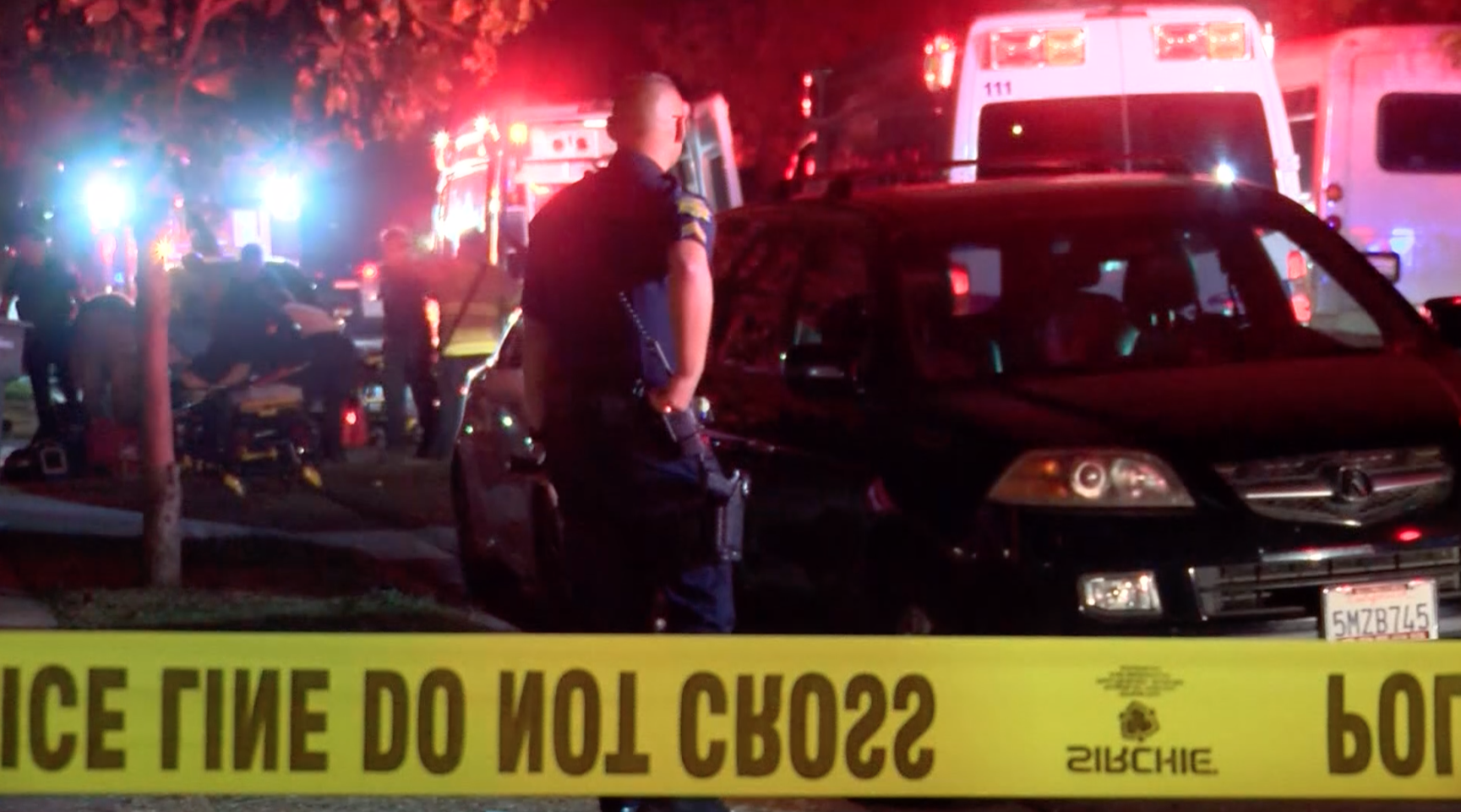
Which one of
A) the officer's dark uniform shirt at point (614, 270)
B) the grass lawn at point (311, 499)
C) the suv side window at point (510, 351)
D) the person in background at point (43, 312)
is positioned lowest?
the grass lawn at point (311, 499)

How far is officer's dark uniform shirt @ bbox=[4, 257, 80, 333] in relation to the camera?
53.0ft

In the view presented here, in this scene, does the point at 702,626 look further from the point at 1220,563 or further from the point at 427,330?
the point at 427,330

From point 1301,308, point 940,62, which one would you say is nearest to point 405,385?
point 940,62

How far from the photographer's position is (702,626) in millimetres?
5449

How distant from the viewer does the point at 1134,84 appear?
11719 mm

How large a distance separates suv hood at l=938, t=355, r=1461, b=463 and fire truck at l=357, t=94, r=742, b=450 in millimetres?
6037

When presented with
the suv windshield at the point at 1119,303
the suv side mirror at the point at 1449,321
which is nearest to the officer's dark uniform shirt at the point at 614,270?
the suv windshield at the point at 1119,303

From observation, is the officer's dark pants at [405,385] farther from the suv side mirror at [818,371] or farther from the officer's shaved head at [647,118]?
the officer's shaved head at [647,118]

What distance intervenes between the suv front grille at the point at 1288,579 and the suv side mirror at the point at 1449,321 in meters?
1.29

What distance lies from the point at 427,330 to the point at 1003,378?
9543mm

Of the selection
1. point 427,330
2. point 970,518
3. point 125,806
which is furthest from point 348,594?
point 427,330

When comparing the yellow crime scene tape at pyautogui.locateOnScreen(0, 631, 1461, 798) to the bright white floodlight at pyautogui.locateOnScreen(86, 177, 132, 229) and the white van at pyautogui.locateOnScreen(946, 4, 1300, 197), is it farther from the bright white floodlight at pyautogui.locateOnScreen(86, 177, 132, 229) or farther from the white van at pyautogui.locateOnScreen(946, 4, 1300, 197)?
the white van at pyautogui.locateOnScreen(946, 4, 1300, 197)

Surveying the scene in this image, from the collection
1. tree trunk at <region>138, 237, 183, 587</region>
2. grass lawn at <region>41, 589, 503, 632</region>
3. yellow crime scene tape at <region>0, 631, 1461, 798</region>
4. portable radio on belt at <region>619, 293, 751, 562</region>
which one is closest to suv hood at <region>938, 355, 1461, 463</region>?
yellow crime scene tape at <region>0, 631, 1461, 798</region>

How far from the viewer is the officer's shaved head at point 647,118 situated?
18.3ft
